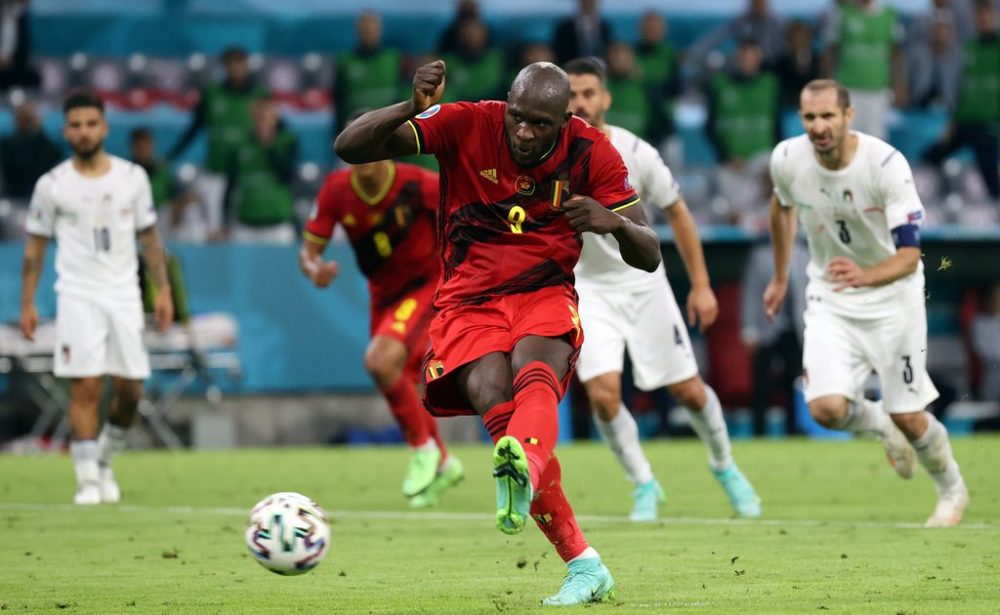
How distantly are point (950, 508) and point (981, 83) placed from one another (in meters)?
13.0

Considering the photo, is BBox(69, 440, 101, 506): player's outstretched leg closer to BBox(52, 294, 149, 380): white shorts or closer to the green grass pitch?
the green grass pitch

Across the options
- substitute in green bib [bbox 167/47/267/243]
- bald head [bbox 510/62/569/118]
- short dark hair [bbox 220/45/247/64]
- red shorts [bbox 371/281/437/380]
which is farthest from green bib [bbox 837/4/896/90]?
bald head [bbox 510/62/569/118]

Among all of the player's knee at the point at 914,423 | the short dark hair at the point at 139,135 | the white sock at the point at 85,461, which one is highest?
the short dark hair at the point at 139,135

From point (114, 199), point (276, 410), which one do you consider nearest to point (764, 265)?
point (276, 410)

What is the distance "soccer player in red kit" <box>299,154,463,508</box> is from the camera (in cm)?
1258

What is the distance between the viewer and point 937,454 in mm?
10297

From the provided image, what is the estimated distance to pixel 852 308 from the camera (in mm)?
10609

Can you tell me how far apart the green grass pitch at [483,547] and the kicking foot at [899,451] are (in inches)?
11.9

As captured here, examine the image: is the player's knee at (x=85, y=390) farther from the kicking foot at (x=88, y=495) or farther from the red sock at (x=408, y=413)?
the red sock at (x=408, y=413)

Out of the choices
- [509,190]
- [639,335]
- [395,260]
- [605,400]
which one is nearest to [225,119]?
[395,260]

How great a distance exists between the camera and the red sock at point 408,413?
12.6 meters

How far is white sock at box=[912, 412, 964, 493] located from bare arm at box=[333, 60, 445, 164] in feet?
14.4

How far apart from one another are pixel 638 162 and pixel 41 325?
9127 mm

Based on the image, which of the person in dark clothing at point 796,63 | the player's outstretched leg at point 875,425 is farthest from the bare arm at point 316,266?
the person in dark clothing at point 796,63
